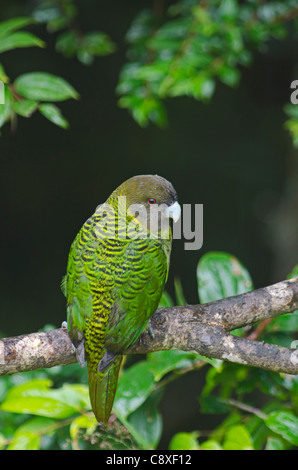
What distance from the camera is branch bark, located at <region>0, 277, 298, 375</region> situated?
4.27 feet

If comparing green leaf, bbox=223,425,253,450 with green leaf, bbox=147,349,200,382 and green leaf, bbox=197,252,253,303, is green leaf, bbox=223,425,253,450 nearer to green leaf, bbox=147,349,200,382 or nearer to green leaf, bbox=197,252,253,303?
green leaf, bbox=147,349,200,382

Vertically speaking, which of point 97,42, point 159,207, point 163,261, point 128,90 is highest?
point 97,42

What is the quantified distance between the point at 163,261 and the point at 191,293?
1978mm

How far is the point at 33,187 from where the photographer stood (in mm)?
2957

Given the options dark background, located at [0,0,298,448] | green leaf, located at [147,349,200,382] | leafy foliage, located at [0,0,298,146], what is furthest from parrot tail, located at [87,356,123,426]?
dark background, located at [0,0,298,448]

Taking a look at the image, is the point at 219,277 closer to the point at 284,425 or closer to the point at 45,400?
the point at 284,425

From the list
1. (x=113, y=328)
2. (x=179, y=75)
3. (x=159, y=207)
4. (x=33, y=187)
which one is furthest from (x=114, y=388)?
(x=33, y=187)

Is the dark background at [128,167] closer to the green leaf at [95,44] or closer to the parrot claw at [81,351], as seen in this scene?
the green leaf at [95,44]

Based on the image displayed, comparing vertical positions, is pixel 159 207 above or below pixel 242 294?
above

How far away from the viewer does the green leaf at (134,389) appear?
137 cm

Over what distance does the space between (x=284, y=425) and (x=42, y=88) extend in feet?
3.64

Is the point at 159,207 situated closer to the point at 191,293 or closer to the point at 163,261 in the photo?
the point at 163,261
